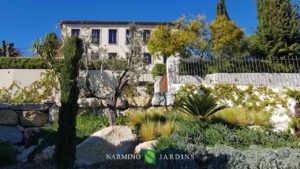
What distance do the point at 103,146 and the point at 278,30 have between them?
12800 millimetres

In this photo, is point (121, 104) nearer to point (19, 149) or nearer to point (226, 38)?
point (19, 149)

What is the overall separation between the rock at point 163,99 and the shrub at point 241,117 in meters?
2.28

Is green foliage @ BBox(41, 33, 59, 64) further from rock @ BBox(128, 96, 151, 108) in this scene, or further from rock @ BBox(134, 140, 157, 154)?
rock @ BBox(134, 140, 157, 154)

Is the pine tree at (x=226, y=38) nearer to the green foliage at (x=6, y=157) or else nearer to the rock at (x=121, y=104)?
the rock at (x=121, y=104)

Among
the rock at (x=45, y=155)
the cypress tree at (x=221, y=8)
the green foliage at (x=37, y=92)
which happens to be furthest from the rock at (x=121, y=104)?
the cypress tree at (x=221, y=8)

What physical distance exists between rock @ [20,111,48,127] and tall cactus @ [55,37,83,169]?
533 cm

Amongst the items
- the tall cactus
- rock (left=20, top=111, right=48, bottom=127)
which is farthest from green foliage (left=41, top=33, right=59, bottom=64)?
the tall cactus

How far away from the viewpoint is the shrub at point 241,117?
9672 millimetres

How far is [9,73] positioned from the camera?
60.5 feet

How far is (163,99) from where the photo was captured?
1189 centimetres

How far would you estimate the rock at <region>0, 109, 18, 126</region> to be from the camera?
10.6m

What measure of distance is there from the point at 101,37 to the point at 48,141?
25.7 meters

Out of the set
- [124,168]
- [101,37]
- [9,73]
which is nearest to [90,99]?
[124,168]

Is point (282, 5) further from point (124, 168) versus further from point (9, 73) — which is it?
point (9, 73)
